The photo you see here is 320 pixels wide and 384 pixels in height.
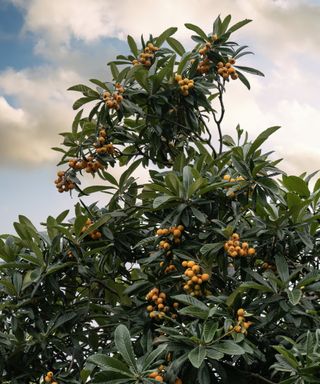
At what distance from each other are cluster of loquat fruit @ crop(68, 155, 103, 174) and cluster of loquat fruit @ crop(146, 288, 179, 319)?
979mm

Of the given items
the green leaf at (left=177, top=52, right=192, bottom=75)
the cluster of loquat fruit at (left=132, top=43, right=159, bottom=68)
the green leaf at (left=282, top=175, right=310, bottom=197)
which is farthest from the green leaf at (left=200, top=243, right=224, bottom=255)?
the cluster of loquat fruit at (left=132, top=43, right=159, bottom=68)

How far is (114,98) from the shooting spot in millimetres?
3867

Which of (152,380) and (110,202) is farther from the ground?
(110,202)

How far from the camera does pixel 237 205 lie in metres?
3.47

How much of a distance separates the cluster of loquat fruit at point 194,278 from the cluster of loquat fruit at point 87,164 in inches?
43.3

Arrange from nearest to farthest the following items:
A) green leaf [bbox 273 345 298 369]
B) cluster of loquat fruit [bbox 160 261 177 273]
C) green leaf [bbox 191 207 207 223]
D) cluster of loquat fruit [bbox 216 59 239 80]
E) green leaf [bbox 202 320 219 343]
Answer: green leaf [bbox 273 345 298 369] < green leaf [bbox 202 320 219 343] < green leaf [bbox 191 207 207 223] < cluster of loquat fruit [bbox 160 261 177 273] < cluster of loquat fruit [bbox 216 59 239 80]

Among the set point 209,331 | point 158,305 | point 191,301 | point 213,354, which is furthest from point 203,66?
point 213,354

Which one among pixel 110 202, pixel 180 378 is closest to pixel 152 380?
pixel 180 378

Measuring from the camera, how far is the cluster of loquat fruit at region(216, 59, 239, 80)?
4.12 m

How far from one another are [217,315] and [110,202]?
1.24 m

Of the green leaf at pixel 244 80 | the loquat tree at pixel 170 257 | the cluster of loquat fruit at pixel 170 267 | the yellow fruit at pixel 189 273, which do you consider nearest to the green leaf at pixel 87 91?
the loquat tree at pixel 170 257

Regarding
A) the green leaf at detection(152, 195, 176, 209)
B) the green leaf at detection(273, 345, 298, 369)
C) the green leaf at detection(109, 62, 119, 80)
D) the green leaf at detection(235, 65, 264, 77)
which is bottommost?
the green leaf at detection(273, 345, 298, 369)

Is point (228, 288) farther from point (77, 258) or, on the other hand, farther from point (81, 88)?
point (81, 88)

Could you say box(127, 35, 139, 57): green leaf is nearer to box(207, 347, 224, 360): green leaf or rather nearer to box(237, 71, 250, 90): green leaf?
box(237, 71, 250, 90): green leaf
